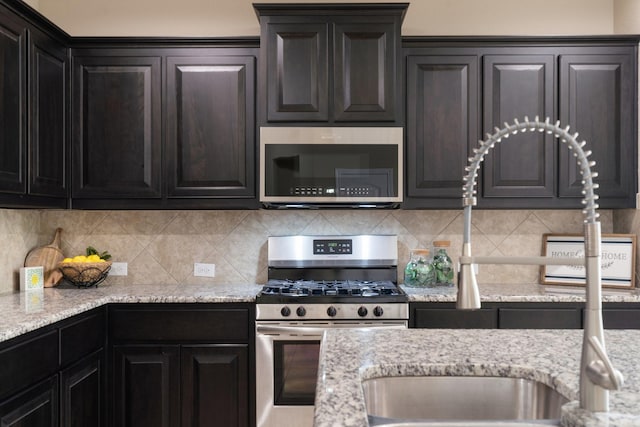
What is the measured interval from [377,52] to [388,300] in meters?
1.40

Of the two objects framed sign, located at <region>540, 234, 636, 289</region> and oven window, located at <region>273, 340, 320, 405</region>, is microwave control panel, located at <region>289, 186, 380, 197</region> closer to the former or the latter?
oven window, located at <region>273, 340, 320, 405</region>

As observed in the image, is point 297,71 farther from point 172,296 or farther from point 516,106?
point 172,296

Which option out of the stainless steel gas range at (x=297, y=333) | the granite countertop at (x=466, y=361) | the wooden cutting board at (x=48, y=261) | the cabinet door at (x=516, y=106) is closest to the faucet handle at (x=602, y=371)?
the granite countertop at (x=466, y=361)

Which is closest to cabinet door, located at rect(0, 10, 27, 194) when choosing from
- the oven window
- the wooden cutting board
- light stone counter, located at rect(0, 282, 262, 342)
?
light stone counter, located at rect(0, 282, 262, 342)

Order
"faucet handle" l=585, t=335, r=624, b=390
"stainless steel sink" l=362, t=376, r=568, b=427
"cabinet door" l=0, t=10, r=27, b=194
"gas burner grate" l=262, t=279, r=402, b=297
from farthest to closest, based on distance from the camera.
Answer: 1. "gas burner grate" l=262, t=279, r=402, b=297
2. "cabinet door" l=0, t=10, r=27, b=194
3. "stainless steel sink" l=362, t=376, r=568, b=427
4. "faucet handle" l=585, t=335, r=624, b=390

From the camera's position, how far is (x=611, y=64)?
282cm

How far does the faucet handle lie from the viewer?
790 mm

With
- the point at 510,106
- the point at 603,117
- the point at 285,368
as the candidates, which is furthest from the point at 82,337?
the point at 603,117

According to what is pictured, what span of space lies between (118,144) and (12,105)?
0.59 meters

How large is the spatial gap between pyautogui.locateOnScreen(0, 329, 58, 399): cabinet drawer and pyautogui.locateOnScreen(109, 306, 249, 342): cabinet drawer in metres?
0.49

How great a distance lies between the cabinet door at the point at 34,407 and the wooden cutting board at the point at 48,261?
40.7 inches

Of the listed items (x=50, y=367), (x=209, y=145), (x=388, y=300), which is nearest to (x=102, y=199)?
(x=209, y=145)

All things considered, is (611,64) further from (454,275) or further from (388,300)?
(388,300)

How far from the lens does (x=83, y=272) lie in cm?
282
